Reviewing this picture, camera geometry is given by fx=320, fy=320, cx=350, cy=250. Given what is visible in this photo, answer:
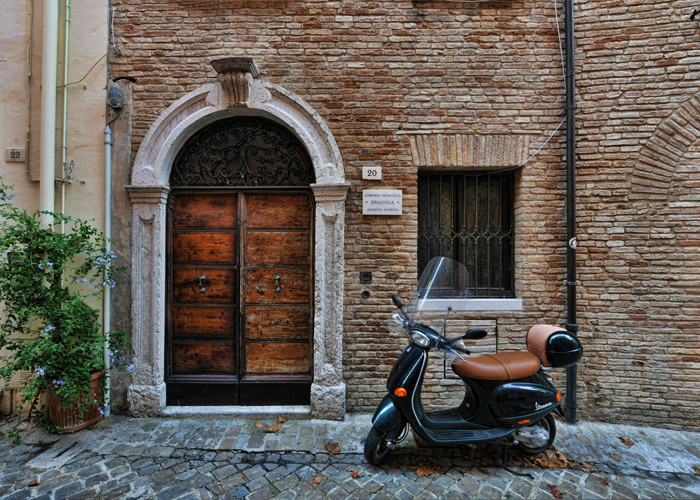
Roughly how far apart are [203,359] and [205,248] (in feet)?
4.40

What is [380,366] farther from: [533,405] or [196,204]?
[196,204]

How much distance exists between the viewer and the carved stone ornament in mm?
3498

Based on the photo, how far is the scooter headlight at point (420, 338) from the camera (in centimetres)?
271

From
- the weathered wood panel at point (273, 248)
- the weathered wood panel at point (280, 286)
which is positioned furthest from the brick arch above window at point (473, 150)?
the weathered wood panel at point (280, 286)

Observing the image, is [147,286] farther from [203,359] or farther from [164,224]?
[203,359]

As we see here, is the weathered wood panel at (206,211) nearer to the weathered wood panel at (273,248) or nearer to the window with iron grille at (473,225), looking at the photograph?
the weathered wood panel at (273,248)

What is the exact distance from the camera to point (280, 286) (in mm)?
3834

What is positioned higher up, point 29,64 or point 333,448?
point 29,64

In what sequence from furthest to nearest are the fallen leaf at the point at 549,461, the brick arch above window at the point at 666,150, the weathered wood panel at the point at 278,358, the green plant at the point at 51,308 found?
the weathered wood panel at the point at 278,358 → the brick arch above window at the point at 666,150 → the green plant at the point at 51,308 → the fallen leaf at the point at 549,461

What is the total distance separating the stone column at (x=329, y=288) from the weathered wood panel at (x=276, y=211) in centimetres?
33

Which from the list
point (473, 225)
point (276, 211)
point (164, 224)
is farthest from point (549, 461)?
point (164, 224)

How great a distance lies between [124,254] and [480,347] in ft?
13.9

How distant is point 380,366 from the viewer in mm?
3654

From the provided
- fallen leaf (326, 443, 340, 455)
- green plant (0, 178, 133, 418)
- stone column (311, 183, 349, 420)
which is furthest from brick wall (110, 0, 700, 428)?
green plant (0, 178, 133, 418)
